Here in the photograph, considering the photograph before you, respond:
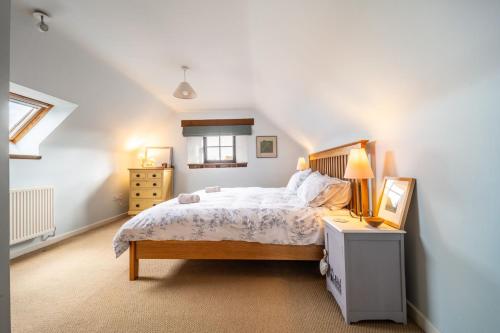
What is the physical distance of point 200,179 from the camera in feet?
14.8

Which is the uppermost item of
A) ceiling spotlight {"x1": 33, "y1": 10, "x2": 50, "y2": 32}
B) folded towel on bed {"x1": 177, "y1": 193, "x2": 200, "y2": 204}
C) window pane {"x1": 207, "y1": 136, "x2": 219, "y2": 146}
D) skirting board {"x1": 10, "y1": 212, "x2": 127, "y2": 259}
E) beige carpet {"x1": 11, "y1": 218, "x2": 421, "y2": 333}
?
ceiling spotlight {"x1": 33, "y1": 10, "x2": 50, "y2": 32}

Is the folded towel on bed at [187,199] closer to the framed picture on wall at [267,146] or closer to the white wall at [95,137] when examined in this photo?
the white wall at [95,137]

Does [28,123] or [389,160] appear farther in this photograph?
[28,123]

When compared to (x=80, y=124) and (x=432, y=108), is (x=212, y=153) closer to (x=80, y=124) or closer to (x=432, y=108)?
(x=80, y=124)

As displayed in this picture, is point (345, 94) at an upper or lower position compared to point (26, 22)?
lower

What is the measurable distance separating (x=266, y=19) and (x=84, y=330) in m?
2.46

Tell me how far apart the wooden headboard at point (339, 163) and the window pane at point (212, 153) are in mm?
2140

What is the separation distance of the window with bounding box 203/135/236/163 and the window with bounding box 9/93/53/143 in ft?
8.64

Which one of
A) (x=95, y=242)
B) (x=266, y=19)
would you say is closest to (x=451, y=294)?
(x=266, y=19)

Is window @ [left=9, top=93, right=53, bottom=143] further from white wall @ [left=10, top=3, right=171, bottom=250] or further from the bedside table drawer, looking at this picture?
the bedside table drawer

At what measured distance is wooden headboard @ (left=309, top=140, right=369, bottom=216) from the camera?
1627mm

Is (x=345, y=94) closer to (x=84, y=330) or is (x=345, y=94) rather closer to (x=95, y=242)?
(x=84, y=330)

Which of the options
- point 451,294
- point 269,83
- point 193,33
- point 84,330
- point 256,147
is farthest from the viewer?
point 256,147

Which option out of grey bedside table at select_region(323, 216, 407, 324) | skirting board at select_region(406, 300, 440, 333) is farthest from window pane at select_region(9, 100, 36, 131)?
skirting board at select_region(406, 300, 440, 333)
